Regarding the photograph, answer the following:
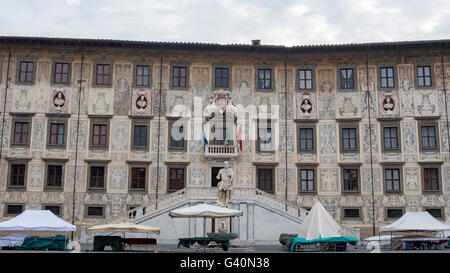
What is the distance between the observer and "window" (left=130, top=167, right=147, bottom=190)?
2778 centimetres

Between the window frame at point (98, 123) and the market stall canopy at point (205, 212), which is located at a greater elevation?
the window frame at point (98, 123)

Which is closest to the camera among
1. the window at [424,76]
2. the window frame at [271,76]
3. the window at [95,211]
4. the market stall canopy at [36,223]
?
the market stall canopy at [36,223]

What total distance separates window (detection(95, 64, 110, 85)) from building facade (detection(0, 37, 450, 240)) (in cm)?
6

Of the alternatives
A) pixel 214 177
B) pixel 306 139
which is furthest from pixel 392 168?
pixel 214 177

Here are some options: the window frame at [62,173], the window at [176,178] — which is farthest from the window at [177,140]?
the window frame at [62,173]

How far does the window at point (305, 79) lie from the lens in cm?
2928

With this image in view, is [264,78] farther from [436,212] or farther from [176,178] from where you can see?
[436,212]

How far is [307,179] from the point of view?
28281 millimetres

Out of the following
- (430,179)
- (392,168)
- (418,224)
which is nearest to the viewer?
(418,224)

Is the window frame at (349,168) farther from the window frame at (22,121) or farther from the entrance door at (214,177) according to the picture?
the window frame at (22,121)

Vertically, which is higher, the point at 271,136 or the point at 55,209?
the point at 271,136

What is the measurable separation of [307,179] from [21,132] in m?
17.1

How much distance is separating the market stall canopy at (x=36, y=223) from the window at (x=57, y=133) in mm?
10760

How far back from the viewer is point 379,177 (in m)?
27.8
